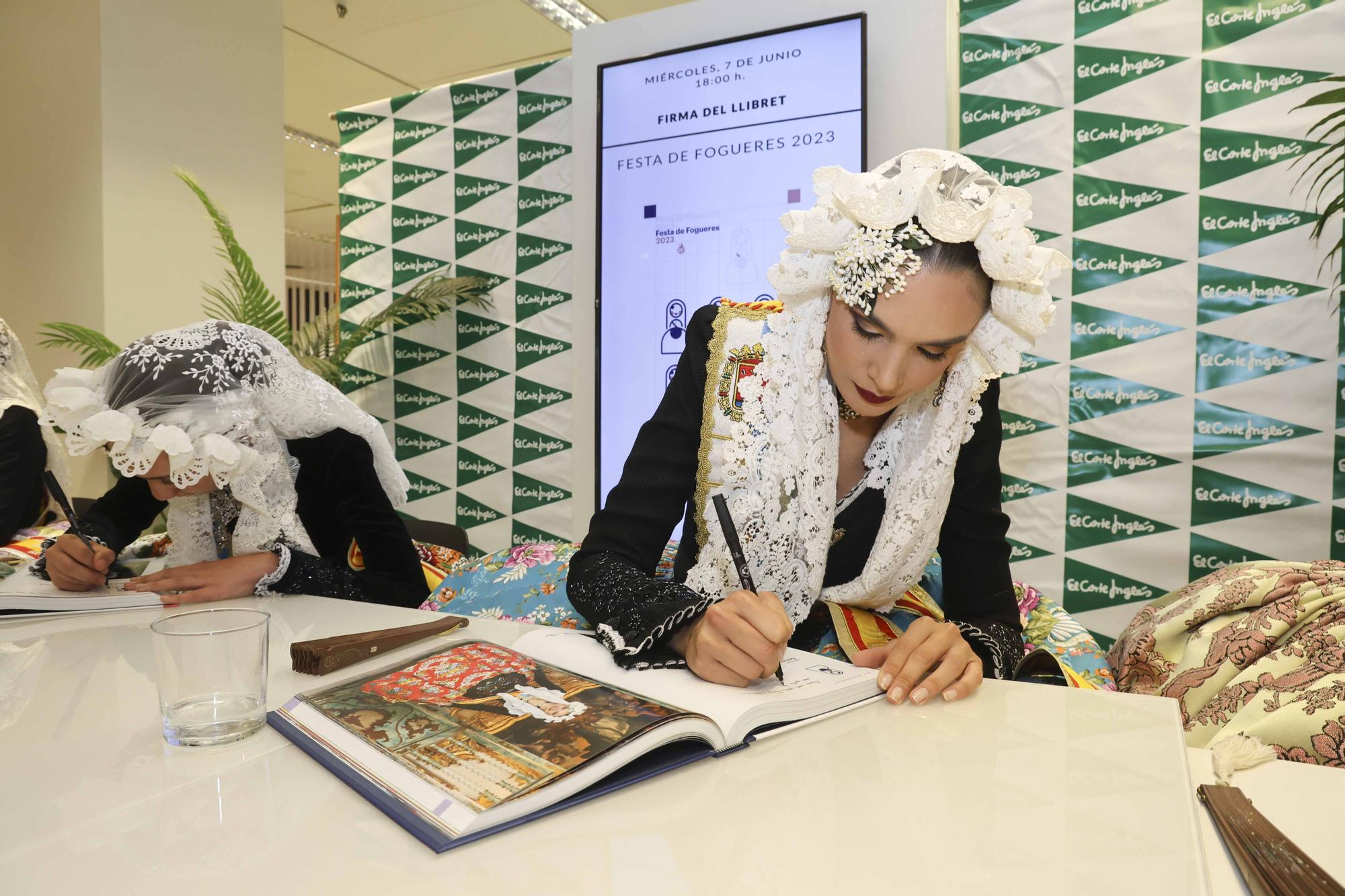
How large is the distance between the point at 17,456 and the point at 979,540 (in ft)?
7.38

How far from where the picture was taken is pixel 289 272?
1177cm

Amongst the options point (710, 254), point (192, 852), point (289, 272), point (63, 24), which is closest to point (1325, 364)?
point (710, 254)

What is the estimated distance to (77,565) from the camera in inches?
54.9

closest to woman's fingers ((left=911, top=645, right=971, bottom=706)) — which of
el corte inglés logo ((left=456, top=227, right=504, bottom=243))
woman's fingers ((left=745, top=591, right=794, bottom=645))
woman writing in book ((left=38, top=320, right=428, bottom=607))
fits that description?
Result: woman's fingers ((left=745, top=591, right=794, bottom=645))

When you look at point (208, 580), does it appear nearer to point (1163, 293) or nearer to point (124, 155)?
point (1163, 293)

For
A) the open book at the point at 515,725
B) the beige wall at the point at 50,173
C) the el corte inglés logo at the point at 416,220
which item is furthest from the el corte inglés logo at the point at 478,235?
the open book at the point at 515,725

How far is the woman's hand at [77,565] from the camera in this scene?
1.40 m

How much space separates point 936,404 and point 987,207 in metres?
0.35

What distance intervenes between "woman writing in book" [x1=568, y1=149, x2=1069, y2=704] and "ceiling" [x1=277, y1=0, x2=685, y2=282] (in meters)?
3.85

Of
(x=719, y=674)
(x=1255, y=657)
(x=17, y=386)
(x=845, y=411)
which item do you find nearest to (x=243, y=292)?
(x=17, y=386)

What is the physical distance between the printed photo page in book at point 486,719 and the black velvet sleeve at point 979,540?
762mm

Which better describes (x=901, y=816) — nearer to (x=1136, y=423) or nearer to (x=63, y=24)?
(x=1136, y=423)

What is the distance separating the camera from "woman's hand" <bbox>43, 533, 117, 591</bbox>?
140cm

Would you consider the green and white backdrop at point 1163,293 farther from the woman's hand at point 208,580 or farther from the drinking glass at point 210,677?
the drinking glass at point 210,677
